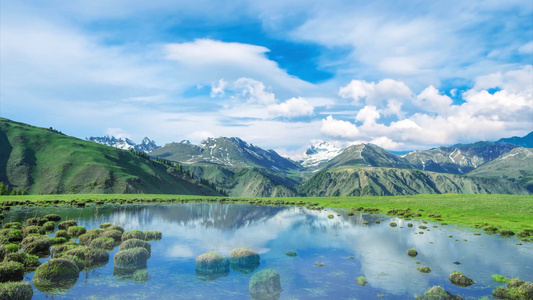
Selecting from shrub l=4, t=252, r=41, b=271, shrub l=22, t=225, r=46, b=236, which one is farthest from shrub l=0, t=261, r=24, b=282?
shrub l=22, t=225, r=46, b=236

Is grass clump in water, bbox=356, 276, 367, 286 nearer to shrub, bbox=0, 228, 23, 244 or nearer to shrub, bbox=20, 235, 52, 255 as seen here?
shrub, bbox=20, 235, 52, 255

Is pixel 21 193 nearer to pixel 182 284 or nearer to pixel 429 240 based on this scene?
pixel 182 284

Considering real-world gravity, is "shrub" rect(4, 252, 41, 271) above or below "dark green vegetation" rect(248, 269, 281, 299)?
above

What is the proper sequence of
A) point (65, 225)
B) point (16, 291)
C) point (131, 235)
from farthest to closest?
point (65, 225) → point (131, 235) → point (16, 291)

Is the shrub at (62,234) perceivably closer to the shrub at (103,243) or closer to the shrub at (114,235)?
the shrub at (114,235)

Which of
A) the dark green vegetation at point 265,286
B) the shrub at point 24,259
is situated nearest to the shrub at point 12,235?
the shrub at point 24,259

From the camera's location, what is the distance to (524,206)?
94.2 metres

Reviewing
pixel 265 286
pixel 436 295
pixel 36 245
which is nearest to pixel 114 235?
pixel 36 245

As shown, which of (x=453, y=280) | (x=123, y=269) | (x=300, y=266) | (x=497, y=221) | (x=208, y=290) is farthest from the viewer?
(x=497, y=221)

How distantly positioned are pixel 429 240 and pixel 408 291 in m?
31.6

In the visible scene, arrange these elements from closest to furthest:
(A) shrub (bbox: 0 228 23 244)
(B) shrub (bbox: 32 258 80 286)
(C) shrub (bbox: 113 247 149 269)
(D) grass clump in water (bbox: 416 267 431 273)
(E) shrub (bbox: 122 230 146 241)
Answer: (B) shrub (bbox: 32 258 80 286)
(C) shrub (bbox: 113 247 149 269)
(D) grass clump in water (bbox: 416 267 431 273)
(A) shrub (bbox: 0 228 23 244)
(E) shrub (bbox: 122 230 146 241)

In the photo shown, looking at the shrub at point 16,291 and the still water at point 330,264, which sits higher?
the shrub at point 16,291

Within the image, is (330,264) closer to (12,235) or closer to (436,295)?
(436,295)

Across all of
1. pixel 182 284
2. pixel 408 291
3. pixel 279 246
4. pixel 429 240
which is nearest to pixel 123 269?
pixel 182 284
